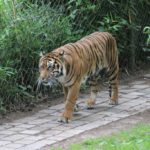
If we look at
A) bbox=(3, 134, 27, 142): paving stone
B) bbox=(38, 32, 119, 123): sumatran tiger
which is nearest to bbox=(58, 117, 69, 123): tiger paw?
bbox=(38, 32, 119, 123): sumatran tiger

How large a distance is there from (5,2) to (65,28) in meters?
1.30

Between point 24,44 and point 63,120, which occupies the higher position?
point 24,44

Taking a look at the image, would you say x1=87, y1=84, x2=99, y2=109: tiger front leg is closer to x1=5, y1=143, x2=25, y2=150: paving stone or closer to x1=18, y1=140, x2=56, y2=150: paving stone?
x1=18, y1=140, x2=56, y2=150: paving stone

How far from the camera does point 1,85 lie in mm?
8953

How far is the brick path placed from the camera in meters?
7.32

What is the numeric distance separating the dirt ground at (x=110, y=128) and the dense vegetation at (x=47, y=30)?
1.26m

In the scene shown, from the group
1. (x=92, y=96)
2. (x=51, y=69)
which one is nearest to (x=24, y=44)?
(x=92, y=96)

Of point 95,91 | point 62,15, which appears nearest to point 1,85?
point 95,91

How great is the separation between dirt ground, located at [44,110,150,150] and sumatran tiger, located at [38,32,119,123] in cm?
66

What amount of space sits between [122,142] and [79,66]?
196 centimetres

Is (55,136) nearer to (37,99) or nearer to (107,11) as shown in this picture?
(37,99)

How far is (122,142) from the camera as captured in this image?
682 cm

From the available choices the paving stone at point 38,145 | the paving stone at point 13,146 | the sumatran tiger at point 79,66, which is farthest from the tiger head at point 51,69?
the paving stone at point 13,146

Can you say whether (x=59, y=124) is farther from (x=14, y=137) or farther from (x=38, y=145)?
(x=38, y=145)
